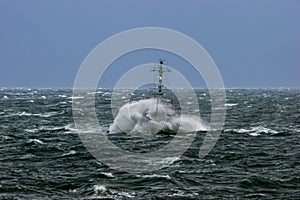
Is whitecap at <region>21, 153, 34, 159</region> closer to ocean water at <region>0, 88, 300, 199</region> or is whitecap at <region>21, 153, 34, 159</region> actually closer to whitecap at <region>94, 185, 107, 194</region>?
ocean water at <region>0, 88, 300, 199</region>

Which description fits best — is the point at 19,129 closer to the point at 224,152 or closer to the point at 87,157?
the point at 87,157

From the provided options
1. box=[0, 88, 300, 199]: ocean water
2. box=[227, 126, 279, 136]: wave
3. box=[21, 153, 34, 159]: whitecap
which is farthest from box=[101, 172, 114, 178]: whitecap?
box=[227, 126, 279, 136]: wave

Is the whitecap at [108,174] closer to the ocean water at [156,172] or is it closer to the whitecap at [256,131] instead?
the ocean water at [156,172]

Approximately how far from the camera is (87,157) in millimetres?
32531

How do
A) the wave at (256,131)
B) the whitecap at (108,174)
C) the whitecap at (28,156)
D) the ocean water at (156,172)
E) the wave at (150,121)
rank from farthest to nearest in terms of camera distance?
1. the wave at (256,131)
2. the wave at (150,121)
3. the whitecap at (28,156)
4. the whitecap at (108,174)
5. the ocean water at (156,172)

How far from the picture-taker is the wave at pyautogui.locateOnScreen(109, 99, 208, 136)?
45.2 meters

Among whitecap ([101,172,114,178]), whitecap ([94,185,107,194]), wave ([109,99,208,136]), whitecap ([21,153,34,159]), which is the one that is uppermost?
wave ([109,99,208,136])

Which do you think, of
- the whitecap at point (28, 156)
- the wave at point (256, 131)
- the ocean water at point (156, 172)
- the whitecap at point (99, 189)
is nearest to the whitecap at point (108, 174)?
the ocean water at point (156, 172)

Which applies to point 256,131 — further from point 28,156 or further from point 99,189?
point 99,189

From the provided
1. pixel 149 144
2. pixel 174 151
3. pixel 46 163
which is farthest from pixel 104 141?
pixel 46 163

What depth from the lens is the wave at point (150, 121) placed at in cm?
4525

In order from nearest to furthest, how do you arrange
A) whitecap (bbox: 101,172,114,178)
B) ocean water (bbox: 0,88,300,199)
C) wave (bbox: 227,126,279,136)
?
1. ocean water (bbox: 0,88,300,199)
2. whitecap (bbox: 101,172,114,178)
3. wave (bbox: 227,126,279,136)

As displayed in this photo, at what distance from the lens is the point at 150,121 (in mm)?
45625

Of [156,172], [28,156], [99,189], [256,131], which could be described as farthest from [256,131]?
[99,189]
